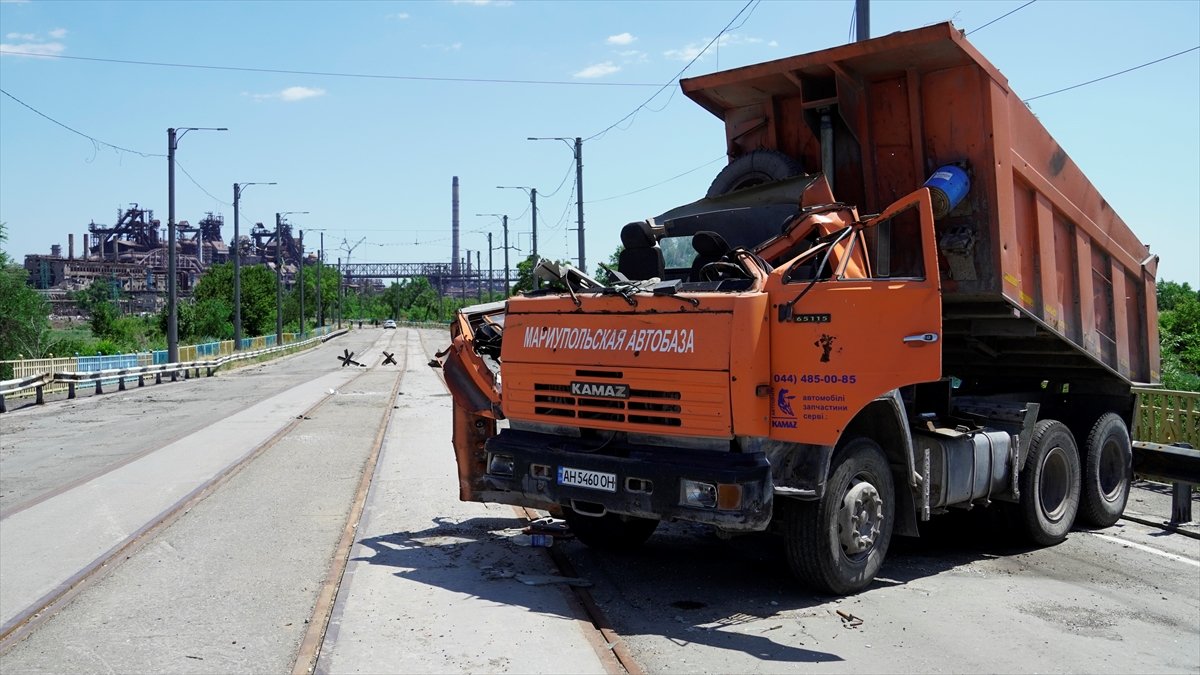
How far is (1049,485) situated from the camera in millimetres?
9219

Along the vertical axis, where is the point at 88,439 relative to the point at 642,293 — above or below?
below

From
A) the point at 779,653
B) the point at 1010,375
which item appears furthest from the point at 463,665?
the point at 1010,375

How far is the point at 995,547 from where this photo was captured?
892 cm

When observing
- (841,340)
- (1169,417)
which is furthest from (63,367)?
(841,340)

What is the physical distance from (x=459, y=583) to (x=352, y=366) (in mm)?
37814

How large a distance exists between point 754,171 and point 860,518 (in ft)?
10.7

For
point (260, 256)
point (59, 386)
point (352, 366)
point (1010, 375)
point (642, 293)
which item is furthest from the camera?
point (260, 256)

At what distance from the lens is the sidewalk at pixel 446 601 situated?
5.50 metres

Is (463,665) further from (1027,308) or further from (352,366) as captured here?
(352,366)

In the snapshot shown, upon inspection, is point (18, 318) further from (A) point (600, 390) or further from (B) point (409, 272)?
(B) point (409, 272)

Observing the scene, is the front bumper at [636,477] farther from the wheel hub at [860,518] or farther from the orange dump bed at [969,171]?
the orange dump bed at [969,171]

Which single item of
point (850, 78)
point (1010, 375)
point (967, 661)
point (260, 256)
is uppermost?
point (260, 256)

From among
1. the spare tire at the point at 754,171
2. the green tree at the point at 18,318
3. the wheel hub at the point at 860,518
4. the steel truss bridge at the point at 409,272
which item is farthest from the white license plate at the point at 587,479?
the steel truss bridge at the point at 409,272

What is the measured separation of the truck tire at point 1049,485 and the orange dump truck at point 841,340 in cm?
2
